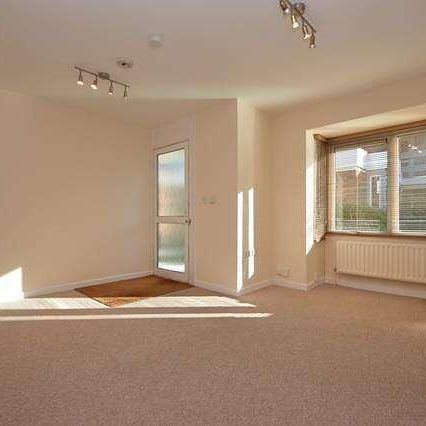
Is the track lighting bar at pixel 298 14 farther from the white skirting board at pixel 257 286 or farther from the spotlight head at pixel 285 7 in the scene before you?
the white skirting board at pixel 257 286

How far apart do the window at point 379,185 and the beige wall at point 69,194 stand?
2883 millimetres

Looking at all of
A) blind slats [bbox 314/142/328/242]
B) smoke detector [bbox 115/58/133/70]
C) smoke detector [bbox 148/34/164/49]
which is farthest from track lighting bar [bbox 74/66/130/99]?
blind slats [bbox 314/142/328/242]

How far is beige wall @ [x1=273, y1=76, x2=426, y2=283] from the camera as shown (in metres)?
3.92

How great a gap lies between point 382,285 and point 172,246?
3.05 meters

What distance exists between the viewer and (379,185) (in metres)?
4.16

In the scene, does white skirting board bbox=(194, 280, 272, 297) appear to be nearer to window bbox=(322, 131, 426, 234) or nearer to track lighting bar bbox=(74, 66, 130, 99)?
window bbox=(322, 131, 426, 234)

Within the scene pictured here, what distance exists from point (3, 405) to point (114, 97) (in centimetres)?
328

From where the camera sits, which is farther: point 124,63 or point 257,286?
point 257,286

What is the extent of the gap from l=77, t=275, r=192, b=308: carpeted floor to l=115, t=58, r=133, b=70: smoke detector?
253 centimetres

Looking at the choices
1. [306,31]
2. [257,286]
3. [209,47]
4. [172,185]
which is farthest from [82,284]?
[306,31]

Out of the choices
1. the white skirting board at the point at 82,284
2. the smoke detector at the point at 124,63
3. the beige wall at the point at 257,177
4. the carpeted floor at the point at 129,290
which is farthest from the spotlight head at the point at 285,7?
the white skirting board at the point at 82,284

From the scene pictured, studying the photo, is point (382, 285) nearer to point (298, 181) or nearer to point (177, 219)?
point (298, 181)

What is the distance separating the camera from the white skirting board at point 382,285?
12.4 ft

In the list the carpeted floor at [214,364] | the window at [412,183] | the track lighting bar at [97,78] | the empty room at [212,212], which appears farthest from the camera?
the window at [412,183]
